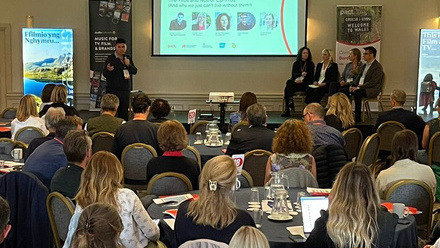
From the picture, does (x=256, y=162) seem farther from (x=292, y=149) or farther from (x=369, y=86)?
(x=369, y=86)

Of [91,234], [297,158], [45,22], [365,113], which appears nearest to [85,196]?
[91,234]

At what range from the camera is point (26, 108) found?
281 inches

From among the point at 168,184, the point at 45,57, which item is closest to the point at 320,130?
the point at 168,184

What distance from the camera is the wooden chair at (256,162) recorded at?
556 cm

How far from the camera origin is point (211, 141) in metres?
6.86

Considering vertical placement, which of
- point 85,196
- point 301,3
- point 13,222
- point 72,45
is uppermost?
point 301,3

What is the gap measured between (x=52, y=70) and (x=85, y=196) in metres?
9.06

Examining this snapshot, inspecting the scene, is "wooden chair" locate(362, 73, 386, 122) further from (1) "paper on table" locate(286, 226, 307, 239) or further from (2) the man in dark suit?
(1) "paper on table" locate(286, 226, 307, 239)

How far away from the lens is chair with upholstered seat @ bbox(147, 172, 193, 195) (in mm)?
4430

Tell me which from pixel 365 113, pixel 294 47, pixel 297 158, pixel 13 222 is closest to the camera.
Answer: pixel 13 222

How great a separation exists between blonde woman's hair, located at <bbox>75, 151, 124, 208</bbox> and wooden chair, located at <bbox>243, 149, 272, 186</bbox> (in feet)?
7.12

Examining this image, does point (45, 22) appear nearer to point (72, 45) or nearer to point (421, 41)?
point (72, 45)

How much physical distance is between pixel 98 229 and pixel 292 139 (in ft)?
8.90

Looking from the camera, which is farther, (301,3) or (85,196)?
(301,3)
